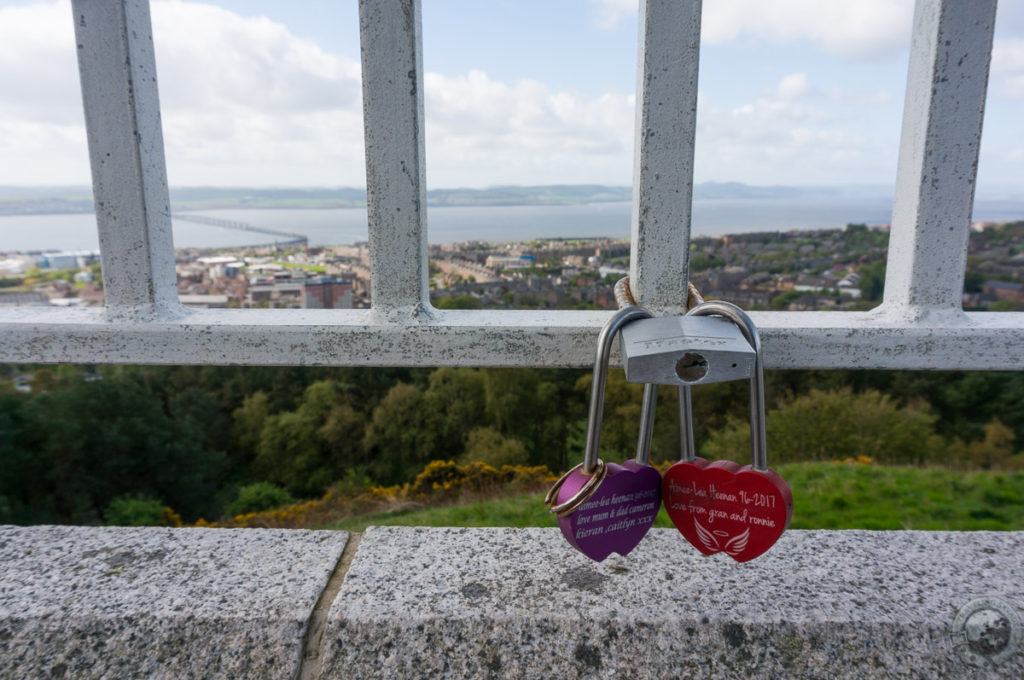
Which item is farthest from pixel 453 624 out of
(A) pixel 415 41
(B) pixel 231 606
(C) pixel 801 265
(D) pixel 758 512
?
(C) pixel 801 265

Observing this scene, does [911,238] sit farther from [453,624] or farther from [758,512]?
[453,624]

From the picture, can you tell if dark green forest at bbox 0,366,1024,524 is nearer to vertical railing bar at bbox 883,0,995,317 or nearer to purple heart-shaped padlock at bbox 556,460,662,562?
vertical railing bar at bbox 883,0,995,317

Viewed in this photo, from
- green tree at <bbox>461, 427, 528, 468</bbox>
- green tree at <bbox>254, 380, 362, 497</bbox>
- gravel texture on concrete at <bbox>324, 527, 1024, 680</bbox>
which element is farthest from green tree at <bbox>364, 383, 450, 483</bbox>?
gravel texture on concrete at <bbox>324, 527, 1024, 680</bbox>

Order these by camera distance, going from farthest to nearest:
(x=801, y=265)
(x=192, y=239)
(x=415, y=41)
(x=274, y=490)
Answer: (x=274, y=490), (x=192, y=239), (x=801, y=265), (x=415, y=41)

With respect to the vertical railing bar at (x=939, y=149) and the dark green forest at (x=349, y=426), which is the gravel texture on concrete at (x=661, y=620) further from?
the dark green forest at (x=349, y=426)

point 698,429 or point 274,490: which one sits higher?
point 698,429
